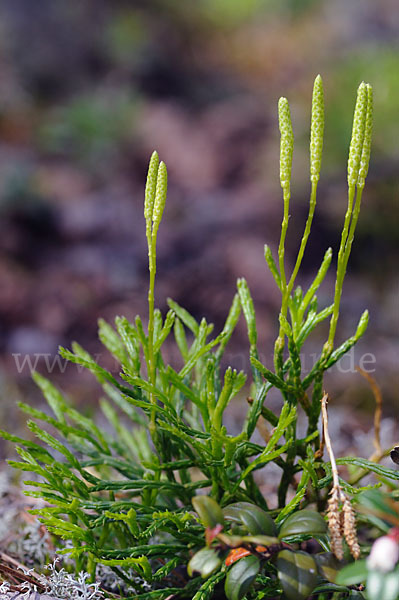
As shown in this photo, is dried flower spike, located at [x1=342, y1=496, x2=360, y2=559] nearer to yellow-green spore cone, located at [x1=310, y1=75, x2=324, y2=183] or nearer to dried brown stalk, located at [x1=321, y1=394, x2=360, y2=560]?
dried brown stalk, located at [x1=321, y1=394, x2=360, y2=560]

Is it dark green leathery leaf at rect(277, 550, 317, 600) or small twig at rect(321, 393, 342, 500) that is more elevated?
small twig at rect(321, 393, 342, 500)

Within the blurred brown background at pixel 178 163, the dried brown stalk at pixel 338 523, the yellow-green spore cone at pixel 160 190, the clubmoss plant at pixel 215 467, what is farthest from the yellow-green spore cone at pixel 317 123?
the blurred brown background at pixel 178 163

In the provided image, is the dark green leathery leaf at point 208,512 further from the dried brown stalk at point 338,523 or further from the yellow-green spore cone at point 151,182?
the yellow-green spore cone at point 151,182

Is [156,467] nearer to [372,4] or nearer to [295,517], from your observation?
[295,517]

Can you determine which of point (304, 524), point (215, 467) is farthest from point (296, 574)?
point (215, 467)

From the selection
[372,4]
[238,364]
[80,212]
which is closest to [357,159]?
[238,364]

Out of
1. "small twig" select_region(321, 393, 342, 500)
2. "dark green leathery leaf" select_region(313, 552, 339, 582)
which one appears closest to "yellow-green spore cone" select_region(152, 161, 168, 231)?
"small twig" select_region(321, 393, 342, 500)
